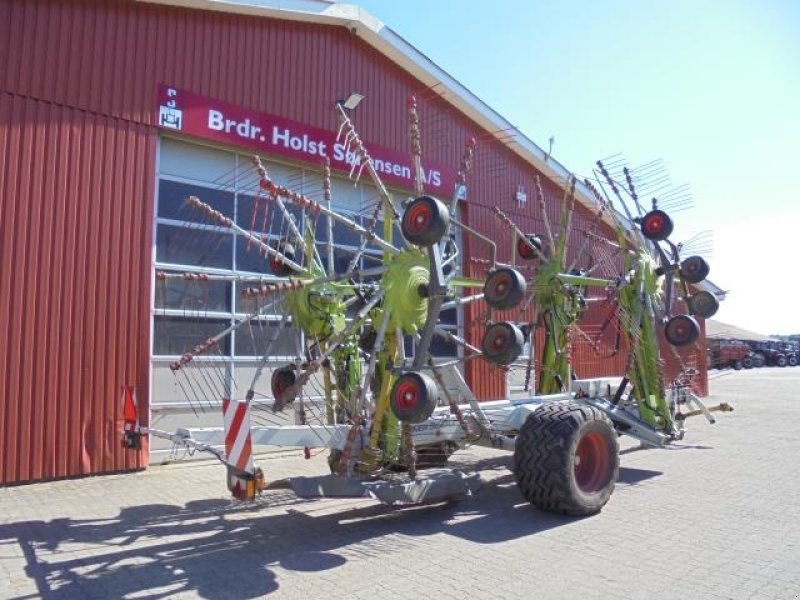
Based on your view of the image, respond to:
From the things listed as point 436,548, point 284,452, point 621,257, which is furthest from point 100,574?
point 621,257

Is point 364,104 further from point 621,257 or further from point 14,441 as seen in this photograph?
point 14,441

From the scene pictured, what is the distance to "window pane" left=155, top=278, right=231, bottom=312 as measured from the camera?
28.1 feet

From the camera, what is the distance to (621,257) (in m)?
9.81

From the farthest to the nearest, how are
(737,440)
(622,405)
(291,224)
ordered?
(737,440), (622,405), (291,224)

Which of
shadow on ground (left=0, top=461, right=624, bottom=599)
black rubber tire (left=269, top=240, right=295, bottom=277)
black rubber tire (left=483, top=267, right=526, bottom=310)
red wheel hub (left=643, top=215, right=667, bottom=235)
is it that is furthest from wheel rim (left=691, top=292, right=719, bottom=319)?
black rubber tire (left=269, top=240, right=295, bottom=277)

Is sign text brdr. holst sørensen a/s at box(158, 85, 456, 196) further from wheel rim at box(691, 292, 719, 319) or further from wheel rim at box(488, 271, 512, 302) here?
wheel rim at box(691, 292, 719, 319)

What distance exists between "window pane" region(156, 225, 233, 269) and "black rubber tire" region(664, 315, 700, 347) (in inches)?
255

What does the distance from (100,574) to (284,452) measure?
5.54m

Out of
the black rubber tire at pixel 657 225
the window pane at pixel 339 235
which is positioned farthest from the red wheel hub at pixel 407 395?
the black rubber tire at pixel 657 225

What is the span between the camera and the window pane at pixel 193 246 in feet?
30.4

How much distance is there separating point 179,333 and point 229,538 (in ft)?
14.5

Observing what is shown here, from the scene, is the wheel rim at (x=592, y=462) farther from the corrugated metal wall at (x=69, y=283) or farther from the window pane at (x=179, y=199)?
the window pane at (x=179, y=199)

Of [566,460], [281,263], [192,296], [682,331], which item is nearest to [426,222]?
[281,263]

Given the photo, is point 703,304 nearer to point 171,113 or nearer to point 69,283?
point 171,113
